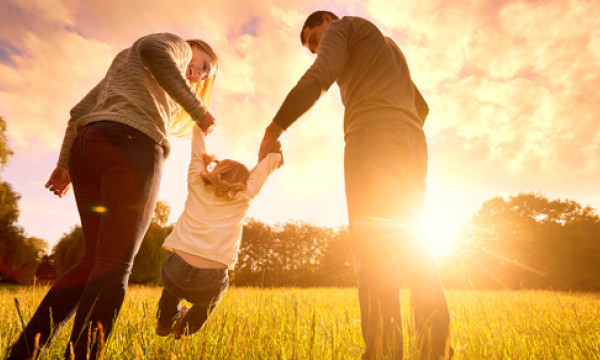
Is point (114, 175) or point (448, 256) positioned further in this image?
point (448, 256)

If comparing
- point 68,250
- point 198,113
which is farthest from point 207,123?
point 68,250

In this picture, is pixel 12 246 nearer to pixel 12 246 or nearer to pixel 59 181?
pixel 12 246

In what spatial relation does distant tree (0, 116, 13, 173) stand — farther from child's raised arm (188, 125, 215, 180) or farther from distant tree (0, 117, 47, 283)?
child's raised arm (188, 125, 215, 180)

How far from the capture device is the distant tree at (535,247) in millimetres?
22625

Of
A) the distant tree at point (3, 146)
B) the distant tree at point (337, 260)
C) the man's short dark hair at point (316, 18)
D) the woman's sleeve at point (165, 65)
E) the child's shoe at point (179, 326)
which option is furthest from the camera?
the distant tree at point (337, 260)

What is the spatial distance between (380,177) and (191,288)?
158 centimetres

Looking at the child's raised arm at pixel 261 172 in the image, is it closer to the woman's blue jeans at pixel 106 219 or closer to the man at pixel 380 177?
the man at pixel 380 177

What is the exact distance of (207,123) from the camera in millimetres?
2141

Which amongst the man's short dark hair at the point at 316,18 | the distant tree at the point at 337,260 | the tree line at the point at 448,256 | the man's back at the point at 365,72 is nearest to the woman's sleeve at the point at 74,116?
the man's back at the point at 365,72

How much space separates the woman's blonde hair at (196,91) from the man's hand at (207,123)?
31 centimetres

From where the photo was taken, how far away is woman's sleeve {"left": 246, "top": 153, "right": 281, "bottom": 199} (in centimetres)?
244

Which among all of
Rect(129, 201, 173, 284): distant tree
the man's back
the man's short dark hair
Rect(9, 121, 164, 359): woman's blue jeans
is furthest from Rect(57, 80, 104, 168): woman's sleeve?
Rect(129, 201, 173, 284): distant tree

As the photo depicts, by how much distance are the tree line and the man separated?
35.9ft

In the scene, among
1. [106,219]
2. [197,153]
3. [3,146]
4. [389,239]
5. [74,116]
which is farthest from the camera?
[3,146]
